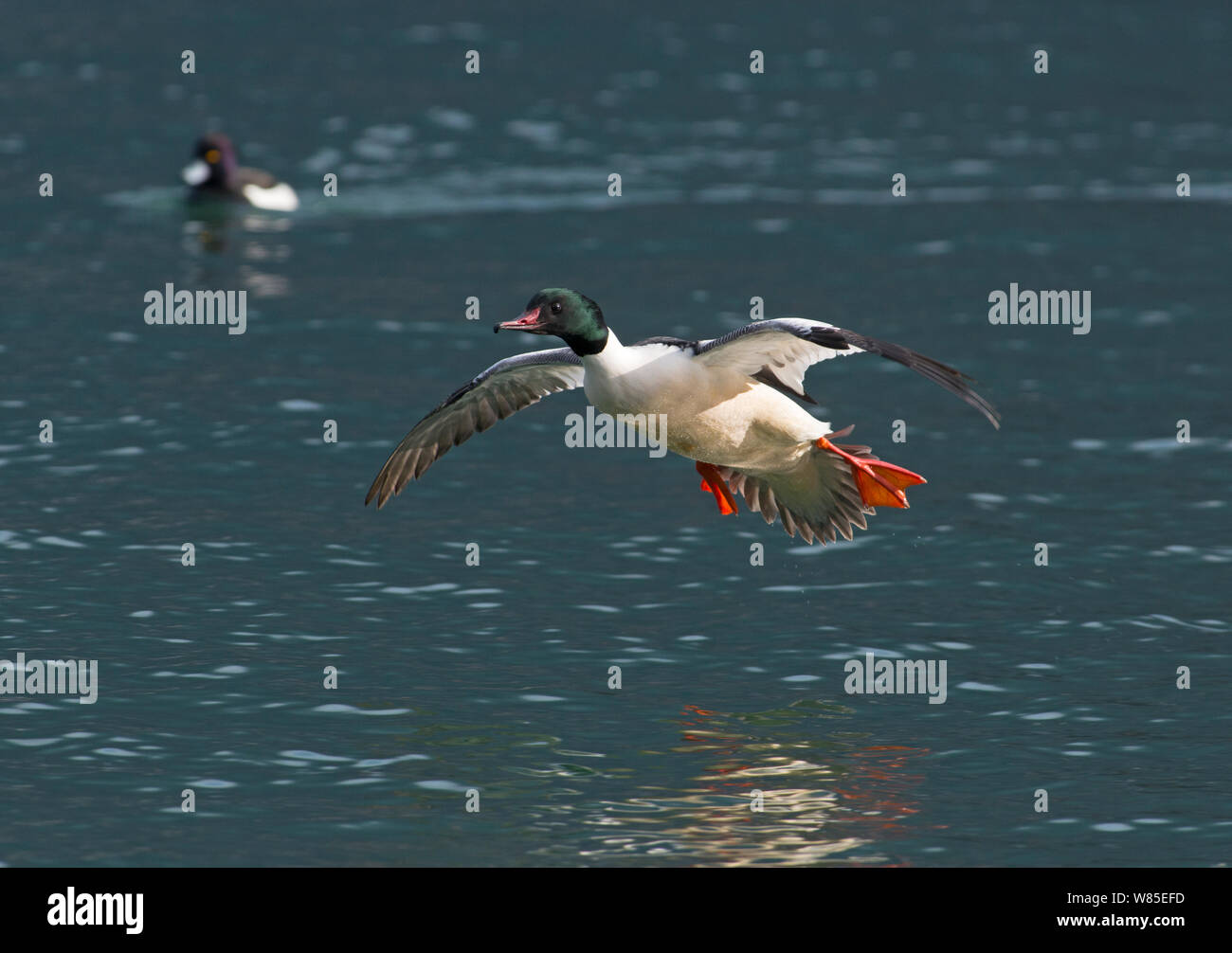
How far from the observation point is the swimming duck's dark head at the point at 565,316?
52.0ft

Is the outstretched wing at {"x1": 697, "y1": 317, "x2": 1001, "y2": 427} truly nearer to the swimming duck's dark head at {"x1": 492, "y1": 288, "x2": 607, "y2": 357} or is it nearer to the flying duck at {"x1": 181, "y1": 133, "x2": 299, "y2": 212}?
the swimming duck's dark head at {"x1": 492, "y1": 288, "x2": 607, "y2": 357}

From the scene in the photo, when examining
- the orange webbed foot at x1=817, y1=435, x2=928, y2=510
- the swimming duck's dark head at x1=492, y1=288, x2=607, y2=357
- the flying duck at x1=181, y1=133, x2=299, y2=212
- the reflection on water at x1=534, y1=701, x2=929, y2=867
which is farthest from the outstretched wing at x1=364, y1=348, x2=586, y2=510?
the flying duck at x1=181, y1=133, x2=299, y2=212

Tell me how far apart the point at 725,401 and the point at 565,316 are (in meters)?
1.79

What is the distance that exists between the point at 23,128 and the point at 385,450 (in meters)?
23.9

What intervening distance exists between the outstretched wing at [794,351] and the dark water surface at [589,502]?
117 inches

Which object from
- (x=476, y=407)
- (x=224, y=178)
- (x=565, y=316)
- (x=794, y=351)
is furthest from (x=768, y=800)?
(x=224, y=178)

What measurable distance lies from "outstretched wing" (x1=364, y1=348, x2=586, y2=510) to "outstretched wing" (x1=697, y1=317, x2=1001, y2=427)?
177cm

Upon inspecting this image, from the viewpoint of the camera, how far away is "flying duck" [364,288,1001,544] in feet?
52.2

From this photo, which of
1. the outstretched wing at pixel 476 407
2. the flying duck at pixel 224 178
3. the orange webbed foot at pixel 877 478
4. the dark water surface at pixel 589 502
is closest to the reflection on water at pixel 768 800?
the dark water surface at pixel 589 502

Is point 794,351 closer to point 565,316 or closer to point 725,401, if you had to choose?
point 725,401

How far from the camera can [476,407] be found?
18891mm

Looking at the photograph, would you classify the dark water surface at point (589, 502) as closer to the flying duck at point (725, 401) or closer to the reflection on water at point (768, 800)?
the reflection on water at point (768, 800)
